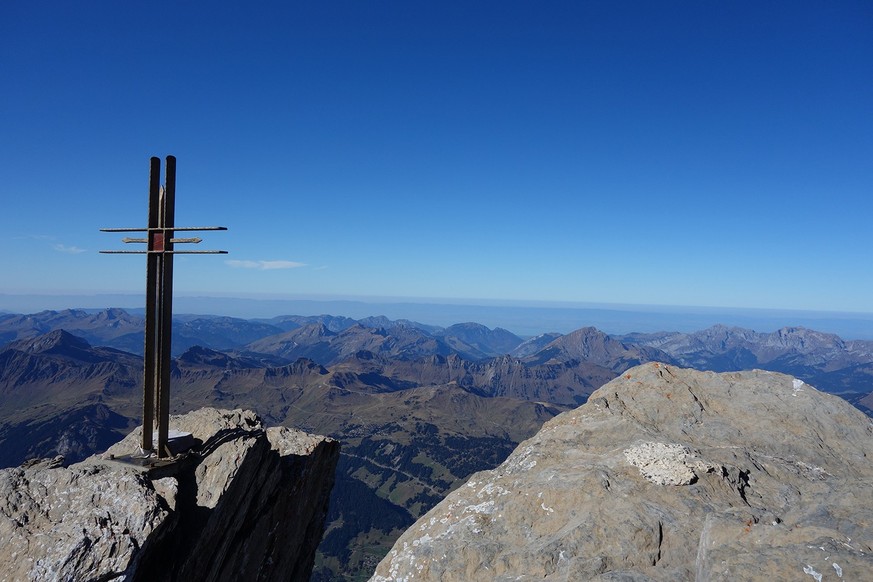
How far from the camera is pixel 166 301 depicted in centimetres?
1680

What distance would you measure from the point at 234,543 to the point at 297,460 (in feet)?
14.7

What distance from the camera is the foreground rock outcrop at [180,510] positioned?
38.0 feet

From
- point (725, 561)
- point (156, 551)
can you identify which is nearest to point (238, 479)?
point (156, 551)

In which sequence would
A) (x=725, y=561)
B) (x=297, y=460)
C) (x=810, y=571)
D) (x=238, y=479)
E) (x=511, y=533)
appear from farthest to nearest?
(x=297, y=460), (x=238, y=479), (x=511, y=533), (x=725, y=561), (x=810, y=571)

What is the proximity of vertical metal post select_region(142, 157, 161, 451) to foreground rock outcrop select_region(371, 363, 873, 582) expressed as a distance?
9699 millimetres

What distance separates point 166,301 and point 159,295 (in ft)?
1.15

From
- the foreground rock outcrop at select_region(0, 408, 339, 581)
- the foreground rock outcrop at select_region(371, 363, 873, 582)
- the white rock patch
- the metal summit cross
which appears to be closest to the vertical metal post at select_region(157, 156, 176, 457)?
the metal summit cross

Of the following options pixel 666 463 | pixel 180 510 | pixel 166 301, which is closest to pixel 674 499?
pixel 666 463

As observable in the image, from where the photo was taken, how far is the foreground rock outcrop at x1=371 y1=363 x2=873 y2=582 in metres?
11.8

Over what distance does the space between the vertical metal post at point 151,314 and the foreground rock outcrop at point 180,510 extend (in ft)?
4.20

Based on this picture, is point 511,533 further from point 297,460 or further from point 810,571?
point 297,460

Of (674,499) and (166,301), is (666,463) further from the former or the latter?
(166,301)

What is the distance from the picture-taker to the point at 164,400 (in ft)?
55.6

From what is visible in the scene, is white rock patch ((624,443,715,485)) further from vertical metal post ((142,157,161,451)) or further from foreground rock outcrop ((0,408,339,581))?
vertical metal post ((142,157,161,451))
